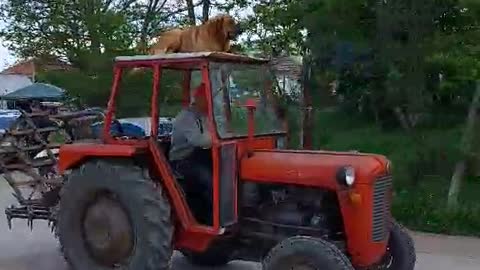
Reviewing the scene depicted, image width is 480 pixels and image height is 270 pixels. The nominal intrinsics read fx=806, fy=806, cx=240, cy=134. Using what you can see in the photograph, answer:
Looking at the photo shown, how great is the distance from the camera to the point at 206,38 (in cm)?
774

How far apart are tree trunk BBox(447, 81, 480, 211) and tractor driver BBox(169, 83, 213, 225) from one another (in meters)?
4.56

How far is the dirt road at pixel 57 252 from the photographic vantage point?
8.22m

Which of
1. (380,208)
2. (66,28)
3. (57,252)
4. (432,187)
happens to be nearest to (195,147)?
(380,208)

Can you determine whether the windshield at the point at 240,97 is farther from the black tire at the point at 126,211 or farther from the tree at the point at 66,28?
the tree at the point at 66,28

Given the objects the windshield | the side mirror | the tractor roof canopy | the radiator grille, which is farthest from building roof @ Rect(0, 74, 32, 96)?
the radiator grille

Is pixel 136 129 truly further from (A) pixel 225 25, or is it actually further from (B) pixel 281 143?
(B) pixel 281 143

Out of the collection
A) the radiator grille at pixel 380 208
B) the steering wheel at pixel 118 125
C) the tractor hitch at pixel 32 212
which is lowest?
the tractor hitch at pixel 32 212

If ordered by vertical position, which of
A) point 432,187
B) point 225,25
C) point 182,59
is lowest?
point 432,187

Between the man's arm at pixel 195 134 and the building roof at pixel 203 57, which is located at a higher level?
the building roof at pixel 203 57

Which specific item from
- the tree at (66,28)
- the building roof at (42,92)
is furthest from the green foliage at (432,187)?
the building roof at (42,92)

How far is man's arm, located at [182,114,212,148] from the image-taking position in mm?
6678

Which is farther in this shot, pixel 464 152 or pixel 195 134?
pixel 464 152

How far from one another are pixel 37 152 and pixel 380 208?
13.5 feet

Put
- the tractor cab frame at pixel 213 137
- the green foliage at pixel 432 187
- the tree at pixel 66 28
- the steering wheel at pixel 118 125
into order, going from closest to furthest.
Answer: the tractor cab frame at pixel 213 137, the steering wheel at pixel 118 125, the green foliage at pixel 432 187, the tree at pixel 66 28
